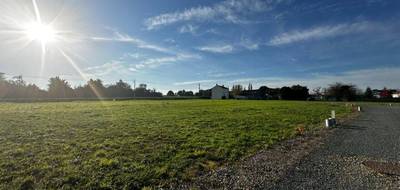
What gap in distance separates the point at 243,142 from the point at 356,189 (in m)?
4.51

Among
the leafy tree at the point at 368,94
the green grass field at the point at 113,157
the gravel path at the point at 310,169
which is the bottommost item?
the gravel path at the point at 310,169

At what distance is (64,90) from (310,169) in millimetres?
91776

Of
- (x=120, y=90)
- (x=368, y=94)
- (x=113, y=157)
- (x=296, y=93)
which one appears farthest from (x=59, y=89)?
(x=368, y=94)

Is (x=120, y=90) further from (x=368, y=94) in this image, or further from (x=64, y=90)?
(x=368, y=94)

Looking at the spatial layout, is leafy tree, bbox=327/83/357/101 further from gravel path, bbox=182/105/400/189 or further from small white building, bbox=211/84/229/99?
gravel path, bbox=182/105/400/189

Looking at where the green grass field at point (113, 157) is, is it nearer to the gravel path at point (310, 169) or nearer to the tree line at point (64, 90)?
the gravel path at point (310, 169)

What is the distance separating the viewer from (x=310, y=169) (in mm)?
5539

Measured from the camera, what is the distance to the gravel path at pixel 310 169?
15.2ft

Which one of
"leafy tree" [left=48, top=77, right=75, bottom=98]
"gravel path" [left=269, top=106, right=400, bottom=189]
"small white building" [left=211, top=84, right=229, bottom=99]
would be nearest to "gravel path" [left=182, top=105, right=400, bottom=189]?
"gravel path" [left=269, top=106, right=400, bottom=189]

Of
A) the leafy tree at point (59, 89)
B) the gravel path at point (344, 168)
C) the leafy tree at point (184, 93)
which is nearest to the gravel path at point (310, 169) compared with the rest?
the gravel path at point (344, 168)

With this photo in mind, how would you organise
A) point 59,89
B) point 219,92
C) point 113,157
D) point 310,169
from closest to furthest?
point 310,169
point 113,157
point 59,89
point 219,92

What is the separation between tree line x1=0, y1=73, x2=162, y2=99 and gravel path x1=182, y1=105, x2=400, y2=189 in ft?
275

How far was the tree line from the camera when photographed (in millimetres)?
73625

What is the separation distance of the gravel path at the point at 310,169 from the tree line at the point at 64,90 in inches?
3294
